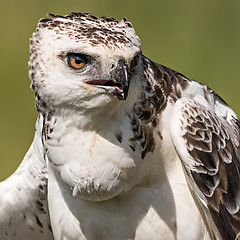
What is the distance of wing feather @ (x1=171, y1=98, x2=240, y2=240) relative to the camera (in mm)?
7121

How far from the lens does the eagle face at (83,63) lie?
Answer: 21.6ft

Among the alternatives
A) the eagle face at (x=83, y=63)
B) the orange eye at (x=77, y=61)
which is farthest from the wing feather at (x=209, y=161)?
the orange eye at (x=77, y=61)

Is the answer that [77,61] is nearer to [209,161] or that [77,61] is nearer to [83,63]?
[83,63]

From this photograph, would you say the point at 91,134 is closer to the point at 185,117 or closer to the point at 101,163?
the point at 101,163

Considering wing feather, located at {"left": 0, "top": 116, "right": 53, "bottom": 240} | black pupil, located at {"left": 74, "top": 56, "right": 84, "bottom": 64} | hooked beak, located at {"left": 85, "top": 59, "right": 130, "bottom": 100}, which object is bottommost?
wing feather, located at {"left": 0, "top": 116, "right": 53, "bottom": 240}

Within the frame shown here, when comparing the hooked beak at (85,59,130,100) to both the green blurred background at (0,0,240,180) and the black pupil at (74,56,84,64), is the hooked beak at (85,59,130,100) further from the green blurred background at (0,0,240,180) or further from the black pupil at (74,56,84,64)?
the green blurred background at (0,0,240,180)

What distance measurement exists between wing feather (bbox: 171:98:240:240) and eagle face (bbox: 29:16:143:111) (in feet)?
1.81

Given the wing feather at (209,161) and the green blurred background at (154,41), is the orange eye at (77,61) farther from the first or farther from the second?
the green blurred background at (154,41)

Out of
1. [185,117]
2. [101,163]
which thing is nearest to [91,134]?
[101,163]

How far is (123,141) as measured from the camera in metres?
7.00

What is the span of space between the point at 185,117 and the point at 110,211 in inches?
37.3

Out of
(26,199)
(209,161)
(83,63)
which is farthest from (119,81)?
(26,199)

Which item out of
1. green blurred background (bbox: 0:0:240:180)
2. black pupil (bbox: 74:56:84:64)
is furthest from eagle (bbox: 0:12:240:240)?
green blurred background (bbox: 0:0:240:180)

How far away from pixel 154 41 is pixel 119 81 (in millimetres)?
8401
